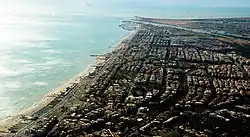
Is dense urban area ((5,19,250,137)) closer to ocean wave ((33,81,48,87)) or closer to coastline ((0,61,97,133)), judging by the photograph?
coastline ((0,61,97,133))

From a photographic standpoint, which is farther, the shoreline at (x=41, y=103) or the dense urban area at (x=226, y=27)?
the dense urban area at (x=226, y=27)

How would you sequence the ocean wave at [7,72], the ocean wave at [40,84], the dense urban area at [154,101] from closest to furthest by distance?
1. the dense urban area at [154,101]
2. the ocean wave at [40,84]
3. the ocean wave at [7,72]

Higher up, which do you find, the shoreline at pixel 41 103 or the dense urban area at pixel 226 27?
the dense urban area at pixel 226 27

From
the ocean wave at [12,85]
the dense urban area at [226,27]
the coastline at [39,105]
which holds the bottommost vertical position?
the coastline at [39,105]

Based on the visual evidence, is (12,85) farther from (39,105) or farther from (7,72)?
(39,105)

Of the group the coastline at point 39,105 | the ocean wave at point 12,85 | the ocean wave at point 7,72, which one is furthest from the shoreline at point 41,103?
the ocean wave at point 7,72

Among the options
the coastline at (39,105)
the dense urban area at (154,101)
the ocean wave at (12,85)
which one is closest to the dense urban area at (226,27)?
the dense urban area at (154,101)

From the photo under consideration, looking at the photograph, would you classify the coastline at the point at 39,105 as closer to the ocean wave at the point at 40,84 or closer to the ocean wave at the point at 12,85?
the ocean wave at the point at 40,84

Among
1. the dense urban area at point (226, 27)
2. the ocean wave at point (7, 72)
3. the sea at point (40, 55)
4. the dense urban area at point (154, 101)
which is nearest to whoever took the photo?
the dense urban area at point (154, 101)

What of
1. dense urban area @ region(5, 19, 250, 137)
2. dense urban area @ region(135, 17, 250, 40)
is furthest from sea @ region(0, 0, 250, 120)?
dense urban area @ region(135, 17, 250, 40)
